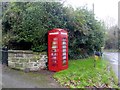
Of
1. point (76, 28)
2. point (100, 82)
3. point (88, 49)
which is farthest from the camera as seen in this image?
point (88, 49)

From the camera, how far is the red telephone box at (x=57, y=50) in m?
8.30

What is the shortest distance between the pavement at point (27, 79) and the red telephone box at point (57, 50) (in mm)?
491

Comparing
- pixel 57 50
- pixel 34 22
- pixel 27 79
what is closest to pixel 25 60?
pixel 27 79

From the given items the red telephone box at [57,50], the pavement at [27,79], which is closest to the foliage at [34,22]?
the red telephone box at [57,50]

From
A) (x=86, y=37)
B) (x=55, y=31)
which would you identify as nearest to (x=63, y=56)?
(x=55, y=31)

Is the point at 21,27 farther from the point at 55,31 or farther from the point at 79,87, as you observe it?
the point at 79,87

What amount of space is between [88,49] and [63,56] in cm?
606

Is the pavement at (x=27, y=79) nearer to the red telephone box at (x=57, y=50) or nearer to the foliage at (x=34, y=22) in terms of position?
the red telephone box at (x=57, y=50)

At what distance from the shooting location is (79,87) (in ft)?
21.1

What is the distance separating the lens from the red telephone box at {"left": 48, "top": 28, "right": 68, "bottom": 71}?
27.2ft

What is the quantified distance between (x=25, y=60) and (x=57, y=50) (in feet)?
5.03

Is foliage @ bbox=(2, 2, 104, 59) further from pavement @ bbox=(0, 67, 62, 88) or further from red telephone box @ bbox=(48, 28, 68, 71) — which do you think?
pavement @ bbox=(0, 67, 62, 88)

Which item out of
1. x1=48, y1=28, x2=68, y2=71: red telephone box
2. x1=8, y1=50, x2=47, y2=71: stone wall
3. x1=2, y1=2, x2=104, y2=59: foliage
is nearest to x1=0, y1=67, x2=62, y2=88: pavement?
x1=8, y1=50, x2=47, y2=71: stone wall

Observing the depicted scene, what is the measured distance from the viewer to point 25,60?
8.16m
